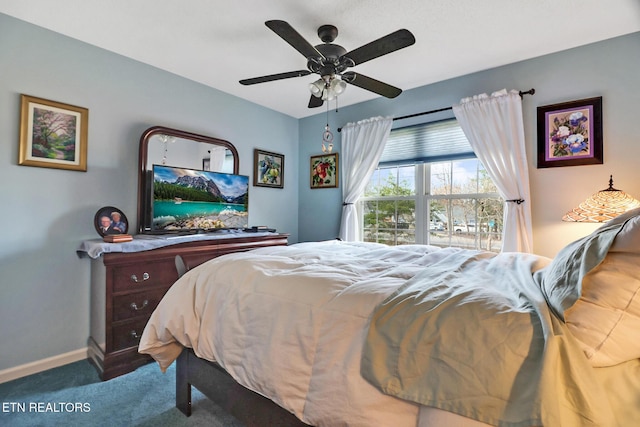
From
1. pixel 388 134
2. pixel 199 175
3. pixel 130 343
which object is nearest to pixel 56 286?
A: pixel 130 343

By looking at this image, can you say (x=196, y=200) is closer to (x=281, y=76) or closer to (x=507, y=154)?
(x=281, y=76)

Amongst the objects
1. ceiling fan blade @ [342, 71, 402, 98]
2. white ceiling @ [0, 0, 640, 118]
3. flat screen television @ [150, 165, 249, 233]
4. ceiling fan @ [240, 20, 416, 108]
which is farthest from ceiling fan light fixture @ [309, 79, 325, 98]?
flat screen television @ [150, 165, 249, 233]

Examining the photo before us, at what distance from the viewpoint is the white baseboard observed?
6.84 ft

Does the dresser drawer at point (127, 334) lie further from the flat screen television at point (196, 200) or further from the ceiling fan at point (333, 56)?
the ceiling fan at point (333, 56)

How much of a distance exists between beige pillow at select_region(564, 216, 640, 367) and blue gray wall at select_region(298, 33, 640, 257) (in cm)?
214

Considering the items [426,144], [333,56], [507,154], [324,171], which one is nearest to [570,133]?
[507,154]

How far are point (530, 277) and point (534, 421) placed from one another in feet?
2.34

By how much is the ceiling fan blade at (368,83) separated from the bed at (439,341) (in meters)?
1.46

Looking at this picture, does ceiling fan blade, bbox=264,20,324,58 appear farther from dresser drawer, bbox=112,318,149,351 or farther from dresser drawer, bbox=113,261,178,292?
dresser drawer, bbox=112,318,149,351

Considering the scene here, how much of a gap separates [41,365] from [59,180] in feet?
4.55

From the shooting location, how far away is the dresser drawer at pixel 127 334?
2.16 m

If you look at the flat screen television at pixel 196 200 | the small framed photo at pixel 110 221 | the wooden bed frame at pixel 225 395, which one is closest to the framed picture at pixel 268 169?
the flat screen television at pixel 196 200

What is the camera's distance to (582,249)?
95 centimetres

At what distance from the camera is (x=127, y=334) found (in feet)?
7.29
